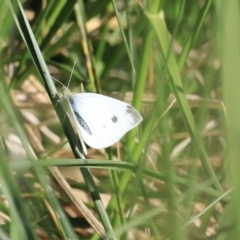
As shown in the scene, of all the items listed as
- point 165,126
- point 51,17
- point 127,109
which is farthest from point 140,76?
point 165,126

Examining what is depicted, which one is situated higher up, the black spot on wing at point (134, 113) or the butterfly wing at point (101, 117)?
the black spot on wing at point (134, 113)

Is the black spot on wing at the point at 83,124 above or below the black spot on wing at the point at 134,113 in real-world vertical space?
below

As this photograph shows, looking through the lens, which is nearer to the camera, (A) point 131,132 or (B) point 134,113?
(B) point 134,113

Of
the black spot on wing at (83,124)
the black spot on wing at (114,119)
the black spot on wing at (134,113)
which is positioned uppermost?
the black spot on wing at (134,113)

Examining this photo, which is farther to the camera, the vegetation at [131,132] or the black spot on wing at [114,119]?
the black spot on wing at [114,119]

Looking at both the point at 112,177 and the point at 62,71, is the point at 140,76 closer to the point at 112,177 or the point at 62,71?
the point at 112,177

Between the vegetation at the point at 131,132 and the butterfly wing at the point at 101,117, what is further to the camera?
the butterfly wing at the point at 101,117

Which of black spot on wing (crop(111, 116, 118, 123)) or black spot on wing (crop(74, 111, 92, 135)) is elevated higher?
black spot on wing (crop(111, 116, 118, 123))
